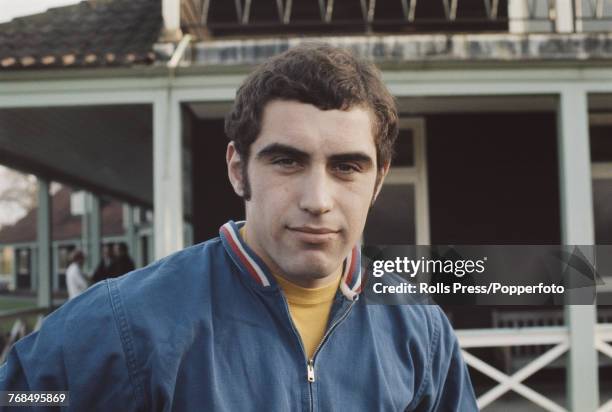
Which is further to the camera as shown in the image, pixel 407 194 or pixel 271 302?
pixel 407 194

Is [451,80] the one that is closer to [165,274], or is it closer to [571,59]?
[571,59]

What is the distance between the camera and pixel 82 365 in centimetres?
97

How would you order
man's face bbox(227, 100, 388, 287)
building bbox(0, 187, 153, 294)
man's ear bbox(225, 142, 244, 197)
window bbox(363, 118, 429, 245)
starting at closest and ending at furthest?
man's face bbox(227, 100, 388, 287), man's ear bbox(225, 142, 244, 197), window bbox(363, 118, 429, 245), building bbox(0, 187, 153, 294)

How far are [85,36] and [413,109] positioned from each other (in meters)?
2.92

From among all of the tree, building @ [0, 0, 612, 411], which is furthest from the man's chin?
the tree

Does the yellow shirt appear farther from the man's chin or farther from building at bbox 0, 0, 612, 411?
building at bbox 0, 0, 612, 411

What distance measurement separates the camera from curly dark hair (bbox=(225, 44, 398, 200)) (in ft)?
3.53

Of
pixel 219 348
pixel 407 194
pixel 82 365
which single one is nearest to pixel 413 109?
pixel 407 194

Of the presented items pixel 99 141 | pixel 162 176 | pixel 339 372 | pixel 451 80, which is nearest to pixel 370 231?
pixel 451 80

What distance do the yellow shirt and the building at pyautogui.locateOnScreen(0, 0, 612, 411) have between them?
294 centimetres

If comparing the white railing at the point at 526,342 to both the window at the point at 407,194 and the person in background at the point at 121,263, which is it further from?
the person in background at the point at 121,263

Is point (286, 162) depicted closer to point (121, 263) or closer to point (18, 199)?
point (121, 263)

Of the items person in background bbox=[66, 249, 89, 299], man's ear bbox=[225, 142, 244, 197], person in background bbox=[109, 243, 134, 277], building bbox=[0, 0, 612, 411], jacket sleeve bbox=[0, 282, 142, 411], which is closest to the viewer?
jacket sleeve bbox=[0, 282, 142, 411]

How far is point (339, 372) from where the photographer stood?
1148 mm
